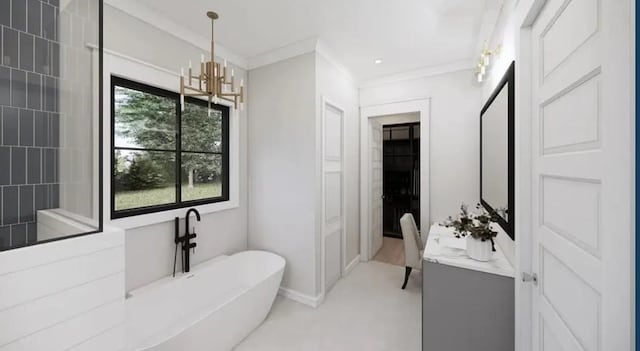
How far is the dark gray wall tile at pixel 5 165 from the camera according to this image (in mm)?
1277

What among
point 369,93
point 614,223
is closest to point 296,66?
point 369,93

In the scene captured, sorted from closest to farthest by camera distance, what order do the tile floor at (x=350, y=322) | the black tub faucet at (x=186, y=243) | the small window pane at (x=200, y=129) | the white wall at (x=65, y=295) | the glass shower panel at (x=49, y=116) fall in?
the white wall at (x=65, y=295), the glass shower panel at (x=49, y=116), the tile floor at (x=350, y=322), the black tub faucet at (x=186, y=243), the small window pane at (x=200, y=129)

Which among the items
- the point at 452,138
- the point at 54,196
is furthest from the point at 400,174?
the point at 54,196

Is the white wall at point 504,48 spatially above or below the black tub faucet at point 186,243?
above

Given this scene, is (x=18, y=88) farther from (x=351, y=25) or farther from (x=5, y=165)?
(x=351, y=25)

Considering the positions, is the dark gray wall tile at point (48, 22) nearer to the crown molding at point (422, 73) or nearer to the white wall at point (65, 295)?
the white wall at point (65, 295)

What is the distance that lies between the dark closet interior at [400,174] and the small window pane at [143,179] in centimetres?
379

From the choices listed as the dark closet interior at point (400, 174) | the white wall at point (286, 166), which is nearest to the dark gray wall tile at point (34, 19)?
the white wall at point (286, 166)

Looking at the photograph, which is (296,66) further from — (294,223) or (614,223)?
(614,223)

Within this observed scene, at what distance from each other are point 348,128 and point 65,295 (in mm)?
2999

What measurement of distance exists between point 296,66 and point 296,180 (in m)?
1.22

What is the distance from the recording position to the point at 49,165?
144 cm

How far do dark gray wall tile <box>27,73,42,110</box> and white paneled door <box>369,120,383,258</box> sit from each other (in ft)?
10.9

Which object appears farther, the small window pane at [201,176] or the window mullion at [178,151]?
the small window pane at [201,176]
